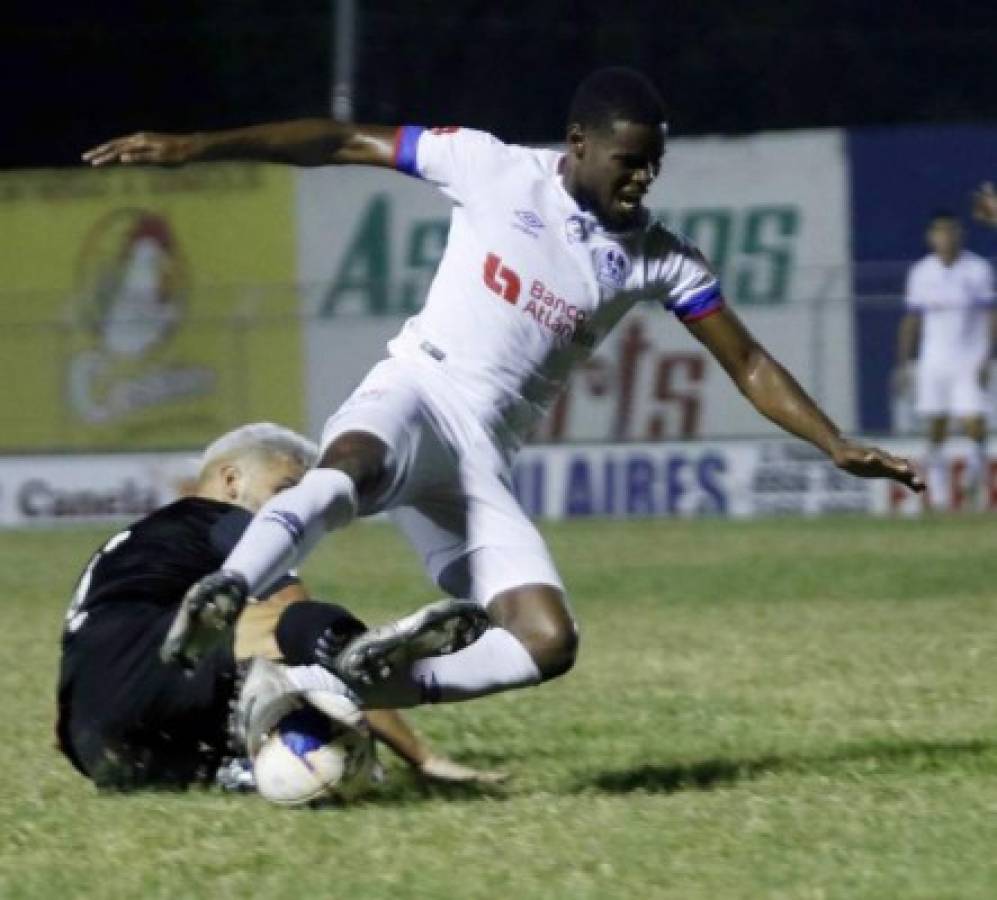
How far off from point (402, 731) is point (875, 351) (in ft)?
51.6

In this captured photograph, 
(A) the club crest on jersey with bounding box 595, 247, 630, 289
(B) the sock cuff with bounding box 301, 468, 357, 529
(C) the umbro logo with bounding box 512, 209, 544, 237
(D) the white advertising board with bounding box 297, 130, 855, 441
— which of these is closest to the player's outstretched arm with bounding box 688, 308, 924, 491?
(A) the club crest on jersey with bounding box 595, 247, 630, 289

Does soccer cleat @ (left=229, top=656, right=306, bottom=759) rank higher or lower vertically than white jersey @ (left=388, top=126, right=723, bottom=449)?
lower

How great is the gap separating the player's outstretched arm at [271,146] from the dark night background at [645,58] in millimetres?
19122

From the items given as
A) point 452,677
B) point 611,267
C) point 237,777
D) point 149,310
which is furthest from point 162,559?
point 149,310

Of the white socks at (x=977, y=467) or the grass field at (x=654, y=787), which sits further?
the white socks at (x=977, y=467)

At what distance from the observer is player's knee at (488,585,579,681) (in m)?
7.15

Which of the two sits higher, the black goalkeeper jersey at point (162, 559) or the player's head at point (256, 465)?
the player's head at point (256, 465)

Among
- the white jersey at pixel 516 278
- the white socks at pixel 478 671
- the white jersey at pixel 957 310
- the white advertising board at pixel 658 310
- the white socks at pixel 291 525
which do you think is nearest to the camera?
the white socks at pixel 291 525

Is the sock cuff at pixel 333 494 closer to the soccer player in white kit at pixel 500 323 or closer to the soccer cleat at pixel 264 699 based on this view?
the soccer player in white kit at pixel 500 323

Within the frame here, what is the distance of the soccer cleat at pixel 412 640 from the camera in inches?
262

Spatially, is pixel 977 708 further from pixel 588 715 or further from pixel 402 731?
pixel 402 731

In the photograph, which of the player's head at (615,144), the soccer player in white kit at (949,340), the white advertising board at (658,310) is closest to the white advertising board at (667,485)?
the soccer player in white kit at (949,340)

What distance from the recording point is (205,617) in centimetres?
626

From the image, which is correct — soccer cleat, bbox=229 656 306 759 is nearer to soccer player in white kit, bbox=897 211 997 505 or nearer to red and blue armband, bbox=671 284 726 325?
red and blue armband, bbox=671 284 726 325
